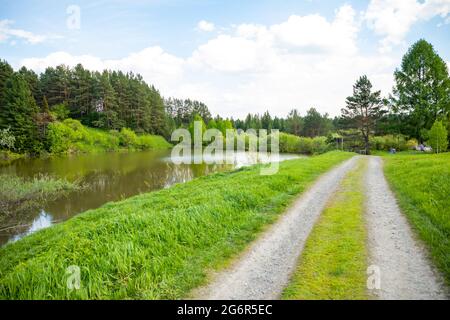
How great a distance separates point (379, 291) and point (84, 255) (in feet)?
22.6

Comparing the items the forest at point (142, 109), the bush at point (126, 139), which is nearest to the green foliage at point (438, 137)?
the forest at point (142, 109)

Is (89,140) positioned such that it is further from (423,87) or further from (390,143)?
(423,87)

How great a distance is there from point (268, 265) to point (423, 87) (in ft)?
155

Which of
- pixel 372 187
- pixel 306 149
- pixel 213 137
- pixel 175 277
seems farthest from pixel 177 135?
pixel 175 277

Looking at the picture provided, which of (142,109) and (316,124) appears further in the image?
(316,124)

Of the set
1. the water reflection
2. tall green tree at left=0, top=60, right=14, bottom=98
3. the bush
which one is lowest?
the water reflection

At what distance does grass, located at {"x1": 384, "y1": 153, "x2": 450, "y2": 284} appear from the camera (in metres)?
6.55

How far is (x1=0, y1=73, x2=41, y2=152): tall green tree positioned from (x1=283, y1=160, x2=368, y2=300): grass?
6194 centimetres

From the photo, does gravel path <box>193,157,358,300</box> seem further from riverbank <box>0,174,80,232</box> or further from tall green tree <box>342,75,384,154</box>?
tall green tree <box>342,75,384,154</box>

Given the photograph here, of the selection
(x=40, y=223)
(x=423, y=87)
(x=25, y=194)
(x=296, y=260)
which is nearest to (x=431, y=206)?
(x=296, y=260)

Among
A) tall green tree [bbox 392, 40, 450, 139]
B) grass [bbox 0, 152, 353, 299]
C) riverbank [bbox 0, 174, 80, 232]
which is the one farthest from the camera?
tall green tree [bbox 392, 40, 450, 139]

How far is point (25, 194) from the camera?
2083cm

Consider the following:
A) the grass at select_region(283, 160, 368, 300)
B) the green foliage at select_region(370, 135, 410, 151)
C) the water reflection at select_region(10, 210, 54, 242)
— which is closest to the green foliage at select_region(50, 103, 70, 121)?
the water reflection at select_region(10, 210, 54, 242)

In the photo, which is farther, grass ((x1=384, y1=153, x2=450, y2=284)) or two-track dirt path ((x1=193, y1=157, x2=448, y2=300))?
grass ((x1=384, y1=153, x2=450, y2=284))
